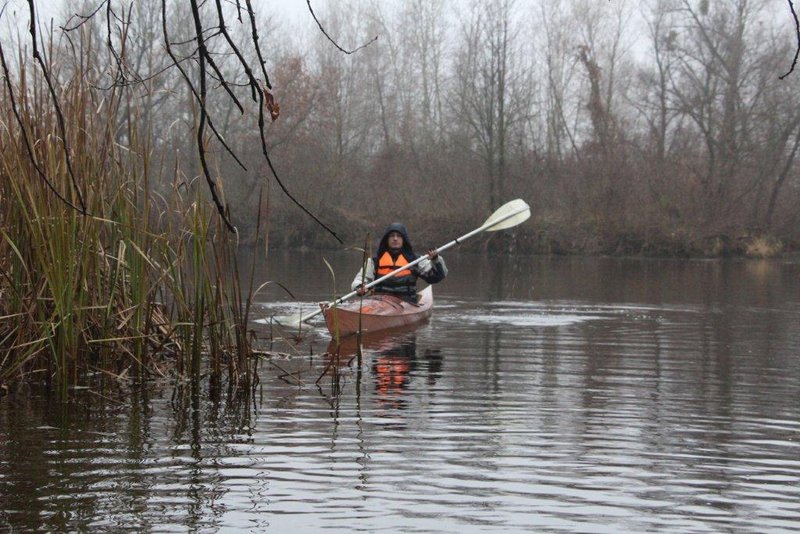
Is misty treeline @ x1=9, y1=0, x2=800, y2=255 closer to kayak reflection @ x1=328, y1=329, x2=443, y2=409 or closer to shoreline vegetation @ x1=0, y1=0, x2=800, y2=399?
→ shoreline vegetation @ x1=0, y1=0, x2=800, y2=399

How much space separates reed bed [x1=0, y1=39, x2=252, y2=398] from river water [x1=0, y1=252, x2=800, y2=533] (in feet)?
1.00

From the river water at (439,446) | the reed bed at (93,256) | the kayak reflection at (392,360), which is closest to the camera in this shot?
the river water at (439,446)

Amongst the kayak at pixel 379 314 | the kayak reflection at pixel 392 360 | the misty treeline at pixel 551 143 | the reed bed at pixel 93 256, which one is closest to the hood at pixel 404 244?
the kayak at pixel 379 314

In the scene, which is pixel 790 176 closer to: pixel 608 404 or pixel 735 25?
pixel 735 25

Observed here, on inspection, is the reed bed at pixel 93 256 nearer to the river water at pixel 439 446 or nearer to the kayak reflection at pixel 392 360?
the river water at pixel 439 446

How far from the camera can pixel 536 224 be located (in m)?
37.8

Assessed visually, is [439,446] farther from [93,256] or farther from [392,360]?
[392,360]

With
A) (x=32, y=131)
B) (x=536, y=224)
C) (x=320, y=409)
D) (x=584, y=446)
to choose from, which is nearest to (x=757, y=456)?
(x=584, y=446)

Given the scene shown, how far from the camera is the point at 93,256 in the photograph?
7.20m

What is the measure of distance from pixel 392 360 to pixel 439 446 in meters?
4.45

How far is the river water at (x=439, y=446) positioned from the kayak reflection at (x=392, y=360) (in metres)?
0.05

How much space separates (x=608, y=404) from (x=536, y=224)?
30.1 metres

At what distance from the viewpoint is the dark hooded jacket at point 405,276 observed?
43.4ft

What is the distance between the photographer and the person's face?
43.2ft
